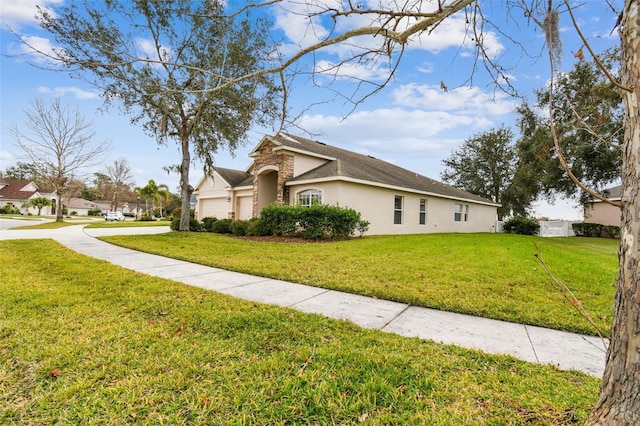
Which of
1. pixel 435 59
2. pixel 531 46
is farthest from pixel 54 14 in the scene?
pixel 531 46

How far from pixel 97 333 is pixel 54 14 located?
12861 mm

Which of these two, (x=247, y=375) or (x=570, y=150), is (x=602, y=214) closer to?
(x=570, y=150)

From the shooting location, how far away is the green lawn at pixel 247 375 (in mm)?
1916

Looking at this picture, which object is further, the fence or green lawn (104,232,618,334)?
the fence

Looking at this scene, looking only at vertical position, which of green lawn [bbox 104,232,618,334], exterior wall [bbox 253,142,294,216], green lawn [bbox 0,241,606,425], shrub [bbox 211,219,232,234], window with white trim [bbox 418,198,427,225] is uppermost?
exterior wall [bbox 253,142,294,216]

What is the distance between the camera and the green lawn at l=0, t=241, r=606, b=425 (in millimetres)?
1916

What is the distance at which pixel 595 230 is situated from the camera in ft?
75.0

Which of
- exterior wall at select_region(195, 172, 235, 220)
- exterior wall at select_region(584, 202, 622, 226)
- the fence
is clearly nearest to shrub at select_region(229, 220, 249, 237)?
exterior wall at select_region(195, 172, 235, 220)

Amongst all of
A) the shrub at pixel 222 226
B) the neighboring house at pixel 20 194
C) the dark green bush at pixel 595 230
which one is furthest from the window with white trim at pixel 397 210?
the neighboring house at pixel 20 194

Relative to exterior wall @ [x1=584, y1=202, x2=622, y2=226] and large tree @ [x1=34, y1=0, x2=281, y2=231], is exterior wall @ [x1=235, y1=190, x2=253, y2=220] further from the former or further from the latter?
exterior wall @ [x1=584, y1=202, x2=622, y2=226]

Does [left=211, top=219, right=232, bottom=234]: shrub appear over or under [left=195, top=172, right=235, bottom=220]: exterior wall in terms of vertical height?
under

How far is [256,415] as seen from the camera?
6.25 feet

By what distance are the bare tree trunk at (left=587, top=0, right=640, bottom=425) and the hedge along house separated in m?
11.5

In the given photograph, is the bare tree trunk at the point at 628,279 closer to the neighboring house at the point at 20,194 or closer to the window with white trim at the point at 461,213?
the window with white trim at the point at 461,213
